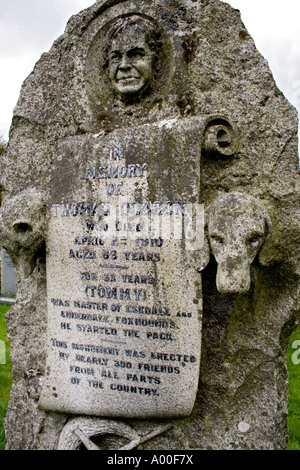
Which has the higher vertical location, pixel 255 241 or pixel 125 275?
pixel 255 241

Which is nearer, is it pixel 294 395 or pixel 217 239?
pixel 217 239

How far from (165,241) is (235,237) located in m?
0.36

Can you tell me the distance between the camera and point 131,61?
6.60ft

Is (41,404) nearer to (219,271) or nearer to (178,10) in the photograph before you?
(219,271)

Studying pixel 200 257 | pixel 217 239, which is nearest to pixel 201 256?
pixel 200 257

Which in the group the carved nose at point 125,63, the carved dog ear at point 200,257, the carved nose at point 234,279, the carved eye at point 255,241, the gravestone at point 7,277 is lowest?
the gravestone at point 7,277

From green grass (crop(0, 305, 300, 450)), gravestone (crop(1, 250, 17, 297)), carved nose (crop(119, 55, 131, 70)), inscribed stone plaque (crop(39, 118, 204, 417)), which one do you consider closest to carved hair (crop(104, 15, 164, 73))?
carved nose (crop(119, 55, 131, 70))

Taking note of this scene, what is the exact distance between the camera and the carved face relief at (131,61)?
199 centimetres

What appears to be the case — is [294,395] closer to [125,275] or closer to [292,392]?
[292,392]

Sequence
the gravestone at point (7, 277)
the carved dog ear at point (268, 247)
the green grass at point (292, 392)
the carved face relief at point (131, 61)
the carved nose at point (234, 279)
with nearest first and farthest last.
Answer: the carved nose at point (234, 279)
the carved dog ear at point (268, 247)
the carved face relief at point (131, 61)
the green grass at point (292, 392)
the gravestone at point (7, 277)

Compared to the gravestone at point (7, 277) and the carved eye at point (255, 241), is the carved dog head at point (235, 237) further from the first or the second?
the gravestone at point (7, 277)

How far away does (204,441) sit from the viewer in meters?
1.98

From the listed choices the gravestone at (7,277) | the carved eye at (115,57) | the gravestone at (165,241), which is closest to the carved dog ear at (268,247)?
the gravestone at (165,241)

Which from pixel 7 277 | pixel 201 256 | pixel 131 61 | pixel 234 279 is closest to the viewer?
pixel 234 279
